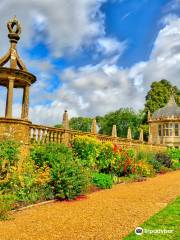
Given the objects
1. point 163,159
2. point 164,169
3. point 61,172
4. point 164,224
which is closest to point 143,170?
point 164,169

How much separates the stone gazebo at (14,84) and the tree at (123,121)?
5198cm

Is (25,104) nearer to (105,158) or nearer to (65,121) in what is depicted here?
(65,121)

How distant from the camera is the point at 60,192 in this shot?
34.8 feet

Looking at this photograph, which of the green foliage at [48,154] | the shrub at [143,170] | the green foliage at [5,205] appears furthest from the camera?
the shrub at [143,170]

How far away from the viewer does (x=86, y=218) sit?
8.05 metres

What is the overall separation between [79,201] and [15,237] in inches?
171

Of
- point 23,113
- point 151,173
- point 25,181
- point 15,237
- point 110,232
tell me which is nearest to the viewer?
point 15,237

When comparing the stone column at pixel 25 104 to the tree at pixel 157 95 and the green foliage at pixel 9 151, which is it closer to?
the green foliage at pixel 9 151

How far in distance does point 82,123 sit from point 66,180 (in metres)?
72.9

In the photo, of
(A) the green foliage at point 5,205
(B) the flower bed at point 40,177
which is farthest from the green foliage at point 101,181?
(A) the green foliage at point 5,205

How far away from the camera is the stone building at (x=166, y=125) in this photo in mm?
49634

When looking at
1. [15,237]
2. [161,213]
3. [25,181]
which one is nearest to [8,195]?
[25,181]

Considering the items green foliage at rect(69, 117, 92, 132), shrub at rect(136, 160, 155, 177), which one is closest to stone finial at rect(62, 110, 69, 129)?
shrub at rect(136, 160, 155, 177)

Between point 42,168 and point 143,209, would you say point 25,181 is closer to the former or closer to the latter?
point 42,168
